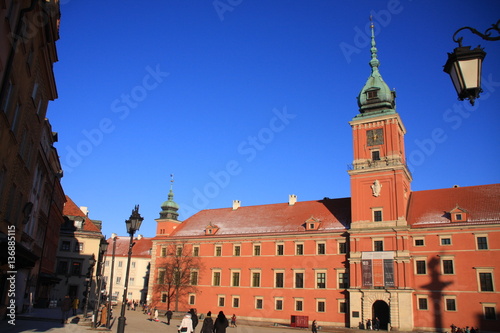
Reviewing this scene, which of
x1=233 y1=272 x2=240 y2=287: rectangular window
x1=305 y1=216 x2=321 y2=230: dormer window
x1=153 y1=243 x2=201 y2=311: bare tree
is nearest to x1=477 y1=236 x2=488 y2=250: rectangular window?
x1=305 y1=216 x2=321 y2=230: dormer window

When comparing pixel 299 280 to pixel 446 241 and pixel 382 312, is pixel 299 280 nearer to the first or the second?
pixel 382 312

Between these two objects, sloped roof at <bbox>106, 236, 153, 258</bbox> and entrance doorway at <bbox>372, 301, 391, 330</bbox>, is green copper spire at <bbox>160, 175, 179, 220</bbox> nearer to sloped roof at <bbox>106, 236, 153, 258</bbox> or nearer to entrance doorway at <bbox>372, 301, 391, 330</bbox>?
sloped roof at <bbox>106, 236, 153, 258</bbox>

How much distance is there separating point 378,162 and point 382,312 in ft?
52.5

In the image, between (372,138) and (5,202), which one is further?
(372,138)

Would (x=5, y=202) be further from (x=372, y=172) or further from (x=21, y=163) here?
(x=372, y=172)

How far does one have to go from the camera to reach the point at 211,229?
57.8 metres

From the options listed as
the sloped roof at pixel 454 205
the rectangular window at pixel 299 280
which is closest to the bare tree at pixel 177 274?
the rectangular window at pixel 299 280


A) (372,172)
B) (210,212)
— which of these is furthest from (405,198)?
(210,212)

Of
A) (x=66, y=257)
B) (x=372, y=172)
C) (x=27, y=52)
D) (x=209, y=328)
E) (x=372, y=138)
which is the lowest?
(x=209, y=328)

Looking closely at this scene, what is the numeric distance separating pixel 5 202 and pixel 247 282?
3860 cm

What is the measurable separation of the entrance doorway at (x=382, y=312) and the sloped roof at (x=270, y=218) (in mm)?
9111

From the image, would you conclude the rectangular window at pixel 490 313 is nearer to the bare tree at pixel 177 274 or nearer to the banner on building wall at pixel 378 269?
the banner on building wall at pixel 378 269

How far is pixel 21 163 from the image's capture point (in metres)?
18.5

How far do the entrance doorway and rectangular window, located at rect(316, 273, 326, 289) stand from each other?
611 centimetres
